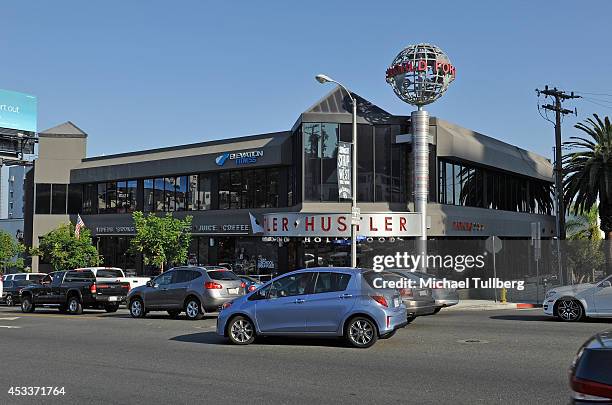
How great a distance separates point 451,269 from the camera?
31734 millimetres

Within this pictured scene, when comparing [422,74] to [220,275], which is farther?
[422,74]

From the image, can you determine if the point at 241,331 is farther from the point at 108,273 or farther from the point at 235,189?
the point at 235,189

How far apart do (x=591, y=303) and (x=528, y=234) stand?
26.7 metres

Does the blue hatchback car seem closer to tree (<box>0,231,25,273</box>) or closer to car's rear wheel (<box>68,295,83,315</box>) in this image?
car's rear wheel (<box>68,295,83,315</box>)

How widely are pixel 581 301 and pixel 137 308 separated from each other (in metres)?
13.4

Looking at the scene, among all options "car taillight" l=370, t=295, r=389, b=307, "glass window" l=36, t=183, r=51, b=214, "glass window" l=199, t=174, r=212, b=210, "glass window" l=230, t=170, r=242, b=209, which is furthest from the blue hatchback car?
"glass window" l=36, t=183, r=51, b=214

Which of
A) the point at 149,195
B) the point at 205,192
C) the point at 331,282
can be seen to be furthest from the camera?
the point at 149,195

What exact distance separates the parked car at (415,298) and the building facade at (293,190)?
1340cm

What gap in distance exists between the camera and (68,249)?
137 ft

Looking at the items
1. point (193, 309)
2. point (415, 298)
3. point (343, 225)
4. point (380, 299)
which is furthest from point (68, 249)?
point (380, 299)

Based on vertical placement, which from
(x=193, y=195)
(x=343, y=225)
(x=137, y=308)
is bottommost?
(x=137, y=308)

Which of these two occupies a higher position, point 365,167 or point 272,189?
point 365,167

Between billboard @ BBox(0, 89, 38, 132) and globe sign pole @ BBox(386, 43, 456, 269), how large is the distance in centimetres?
3069

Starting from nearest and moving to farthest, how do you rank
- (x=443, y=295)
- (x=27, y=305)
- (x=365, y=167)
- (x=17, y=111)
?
(x=443, y=295), (x=27, y=305), (x=365, y=167), (x=17, y=111)
